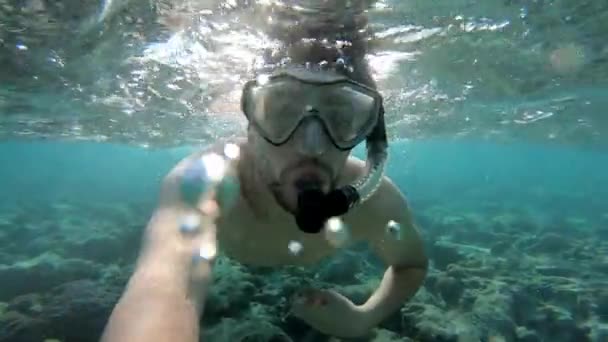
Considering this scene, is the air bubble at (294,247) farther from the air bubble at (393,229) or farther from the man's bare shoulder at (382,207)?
the air bubble at (393,229)

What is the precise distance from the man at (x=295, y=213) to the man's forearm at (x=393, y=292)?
0.01 metres

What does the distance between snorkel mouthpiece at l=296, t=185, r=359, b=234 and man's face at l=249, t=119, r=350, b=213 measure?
15 centimetres

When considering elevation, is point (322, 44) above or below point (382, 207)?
above

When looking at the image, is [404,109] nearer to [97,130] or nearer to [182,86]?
[182,86]

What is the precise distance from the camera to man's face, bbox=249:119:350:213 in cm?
364

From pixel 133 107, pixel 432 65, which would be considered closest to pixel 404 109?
pixel 432 65

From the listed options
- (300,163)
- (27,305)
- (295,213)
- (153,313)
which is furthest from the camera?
(27,305)

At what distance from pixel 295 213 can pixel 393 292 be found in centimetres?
211

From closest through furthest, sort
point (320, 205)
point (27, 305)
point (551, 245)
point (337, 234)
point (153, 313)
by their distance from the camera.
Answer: point (153, 313) → point (320, 205) → point (337, 234) → point (27, 305) → point (551, 245)

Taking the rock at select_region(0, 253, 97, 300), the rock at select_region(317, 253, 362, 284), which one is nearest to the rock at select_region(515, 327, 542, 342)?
the rock at select_region(317, 253, 362, 284)

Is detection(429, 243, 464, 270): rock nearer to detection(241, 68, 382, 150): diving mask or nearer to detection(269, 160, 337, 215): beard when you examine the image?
detection(241, 68, 382, 150): diving mask

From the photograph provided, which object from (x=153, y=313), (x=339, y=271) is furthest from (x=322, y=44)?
(x=153, y=313)

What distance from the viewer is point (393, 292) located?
16.4 ft

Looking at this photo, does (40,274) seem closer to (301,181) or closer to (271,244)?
(271,244)
